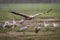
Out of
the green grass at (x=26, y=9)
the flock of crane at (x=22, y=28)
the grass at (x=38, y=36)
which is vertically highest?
the green grass at (x=26, y=9)

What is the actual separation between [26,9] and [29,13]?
8 cm

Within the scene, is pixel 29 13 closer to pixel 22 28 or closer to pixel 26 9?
pixel 26 9

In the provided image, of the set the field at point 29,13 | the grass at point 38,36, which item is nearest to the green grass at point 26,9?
the field at point 29,13

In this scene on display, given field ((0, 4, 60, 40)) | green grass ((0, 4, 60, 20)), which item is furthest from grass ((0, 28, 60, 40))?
green grass ((0, 4, 60, 20))

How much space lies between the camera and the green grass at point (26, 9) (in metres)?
1.82

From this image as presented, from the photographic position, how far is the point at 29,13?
1.82m

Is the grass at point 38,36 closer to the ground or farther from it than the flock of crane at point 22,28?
closer to the ground

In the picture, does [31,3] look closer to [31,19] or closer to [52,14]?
[31,19]

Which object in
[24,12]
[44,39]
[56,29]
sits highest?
[24,12]

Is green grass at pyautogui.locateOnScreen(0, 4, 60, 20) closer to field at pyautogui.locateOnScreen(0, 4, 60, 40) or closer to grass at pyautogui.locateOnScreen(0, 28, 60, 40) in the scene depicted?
field at pyautogui.locateOnScreen(0, 4, 60, 40)

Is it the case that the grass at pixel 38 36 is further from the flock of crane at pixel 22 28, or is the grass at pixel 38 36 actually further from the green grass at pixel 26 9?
the green grass at pixel 26 9

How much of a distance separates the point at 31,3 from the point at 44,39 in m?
0.58

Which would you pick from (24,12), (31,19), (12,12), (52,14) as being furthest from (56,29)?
(12,12)

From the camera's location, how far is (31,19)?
6.00ft
